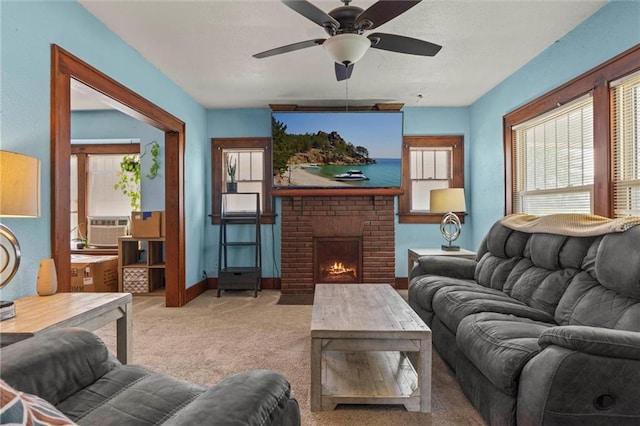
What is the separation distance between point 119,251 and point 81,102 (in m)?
2.09

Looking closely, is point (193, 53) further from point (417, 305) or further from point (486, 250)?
point (486, 250)

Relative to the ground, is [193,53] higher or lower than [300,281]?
higher

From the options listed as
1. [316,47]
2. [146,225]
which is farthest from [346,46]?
[146,225]

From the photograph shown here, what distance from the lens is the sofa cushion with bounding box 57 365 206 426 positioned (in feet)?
3.60

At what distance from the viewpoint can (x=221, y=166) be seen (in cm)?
512

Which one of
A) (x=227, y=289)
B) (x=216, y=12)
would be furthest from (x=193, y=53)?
(x=227, y=289)

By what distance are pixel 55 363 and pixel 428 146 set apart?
479cm

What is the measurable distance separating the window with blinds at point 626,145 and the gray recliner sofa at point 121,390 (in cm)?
270

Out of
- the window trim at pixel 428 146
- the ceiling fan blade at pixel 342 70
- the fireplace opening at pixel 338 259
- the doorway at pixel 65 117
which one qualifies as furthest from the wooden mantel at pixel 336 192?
the ceiling fan blade at pixel 342 70

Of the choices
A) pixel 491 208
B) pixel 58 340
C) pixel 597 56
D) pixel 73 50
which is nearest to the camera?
pixel 58 340

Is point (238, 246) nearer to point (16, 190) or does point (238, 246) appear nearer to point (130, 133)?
point (130, 133)

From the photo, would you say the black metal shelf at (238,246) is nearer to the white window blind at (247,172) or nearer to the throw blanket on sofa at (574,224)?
the white window blind at (247,172)

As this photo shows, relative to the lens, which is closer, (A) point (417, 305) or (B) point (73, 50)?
(B) point (73, 50)

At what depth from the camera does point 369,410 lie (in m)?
1.95
